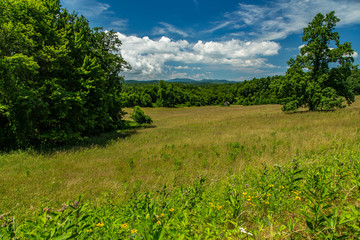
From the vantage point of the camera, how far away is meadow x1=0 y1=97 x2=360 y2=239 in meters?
2.13

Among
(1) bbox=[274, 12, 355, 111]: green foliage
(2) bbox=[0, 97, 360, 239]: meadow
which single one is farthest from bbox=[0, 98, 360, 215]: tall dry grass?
(1) bbox=[274, 12, 355, 111]: green foliage

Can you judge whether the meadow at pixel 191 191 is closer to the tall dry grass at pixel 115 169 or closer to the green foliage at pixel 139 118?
the tall dry grass at pixel 115 169

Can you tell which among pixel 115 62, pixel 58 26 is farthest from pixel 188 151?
pixel 115 62

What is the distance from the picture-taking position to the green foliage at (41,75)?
1085cm

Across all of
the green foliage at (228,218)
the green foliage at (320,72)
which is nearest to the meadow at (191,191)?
the green foliage at (228,218)

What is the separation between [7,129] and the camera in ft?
41.7

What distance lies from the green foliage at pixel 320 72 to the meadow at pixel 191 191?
18.5 m

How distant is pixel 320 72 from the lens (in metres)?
23.2

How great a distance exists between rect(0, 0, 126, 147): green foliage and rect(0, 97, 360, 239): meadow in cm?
303

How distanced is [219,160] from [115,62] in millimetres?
20801

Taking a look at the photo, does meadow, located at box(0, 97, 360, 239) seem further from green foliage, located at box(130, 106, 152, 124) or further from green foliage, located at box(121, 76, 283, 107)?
green foliage, located at box(121, 76, 283, 107)

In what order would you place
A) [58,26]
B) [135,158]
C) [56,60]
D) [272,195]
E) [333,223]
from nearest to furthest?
[333,223] → [272,195] → [135,158] → [56,60] → [58,26]

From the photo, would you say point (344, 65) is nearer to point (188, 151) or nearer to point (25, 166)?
point (188, 151)

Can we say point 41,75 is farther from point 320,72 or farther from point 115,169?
point 320,72
